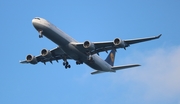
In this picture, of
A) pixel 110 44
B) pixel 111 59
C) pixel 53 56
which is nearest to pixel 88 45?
pixel 110 44

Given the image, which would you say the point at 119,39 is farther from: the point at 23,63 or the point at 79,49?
the point at 23,63

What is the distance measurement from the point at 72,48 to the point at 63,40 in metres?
2.00

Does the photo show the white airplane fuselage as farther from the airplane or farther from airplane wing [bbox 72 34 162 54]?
airplane wing [bbox 72 34 162 54]

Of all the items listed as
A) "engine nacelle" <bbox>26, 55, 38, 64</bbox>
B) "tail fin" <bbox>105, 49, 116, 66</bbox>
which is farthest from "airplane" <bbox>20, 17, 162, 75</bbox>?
"tail fin" <bbox>105, 49, 116, 66</bbox>

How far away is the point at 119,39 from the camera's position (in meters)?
54.5

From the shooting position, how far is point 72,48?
182ft

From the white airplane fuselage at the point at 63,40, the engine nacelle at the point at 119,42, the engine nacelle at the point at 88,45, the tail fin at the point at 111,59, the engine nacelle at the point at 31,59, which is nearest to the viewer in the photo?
the white airplane fuselage at the point at 63,40

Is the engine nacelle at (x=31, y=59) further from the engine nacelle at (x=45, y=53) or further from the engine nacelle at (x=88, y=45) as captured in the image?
the engine nacelle at (x=88, y=45)

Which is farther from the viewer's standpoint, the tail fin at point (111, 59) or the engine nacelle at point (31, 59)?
the tail fin at point (111, 59)

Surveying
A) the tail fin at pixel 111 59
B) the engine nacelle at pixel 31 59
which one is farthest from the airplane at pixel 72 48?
the tail fin at pixel 111 59

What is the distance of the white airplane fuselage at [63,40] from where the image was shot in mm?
53094

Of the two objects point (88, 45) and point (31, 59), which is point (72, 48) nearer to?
point (88, 45)

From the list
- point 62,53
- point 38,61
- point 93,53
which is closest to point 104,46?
point 93,53

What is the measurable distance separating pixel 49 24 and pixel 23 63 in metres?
13.7
